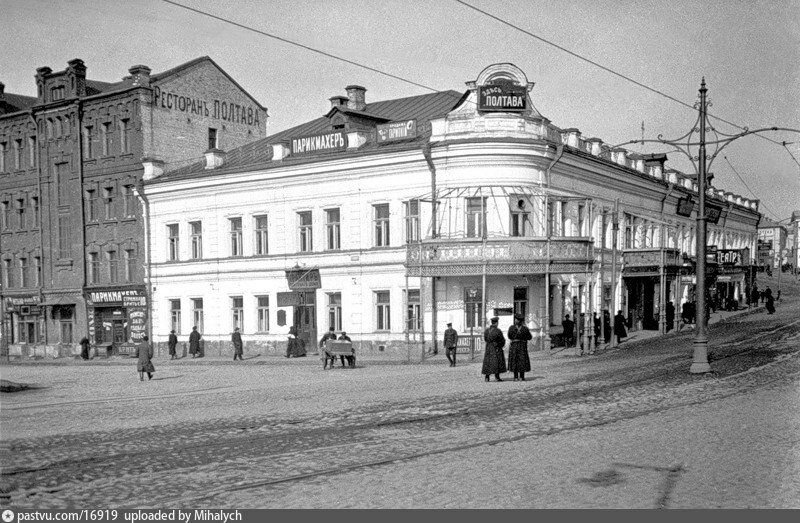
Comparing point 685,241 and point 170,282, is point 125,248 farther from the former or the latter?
point 685,241

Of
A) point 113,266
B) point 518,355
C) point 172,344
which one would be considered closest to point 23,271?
point 113,266

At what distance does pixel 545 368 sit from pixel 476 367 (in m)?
2.41

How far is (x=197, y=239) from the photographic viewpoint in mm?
37812

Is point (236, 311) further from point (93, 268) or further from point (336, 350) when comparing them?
point (336, 350)

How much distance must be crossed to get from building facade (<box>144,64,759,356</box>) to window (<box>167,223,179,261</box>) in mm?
137

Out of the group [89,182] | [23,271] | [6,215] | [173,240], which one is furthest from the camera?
[6,215]

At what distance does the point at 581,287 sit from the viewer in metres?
33.9

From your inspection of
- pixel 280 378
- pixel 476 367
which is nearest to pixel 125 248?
pixel 280 378

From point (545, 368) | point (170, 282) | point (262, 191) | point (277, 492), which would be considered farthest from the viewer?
point (170, 282)

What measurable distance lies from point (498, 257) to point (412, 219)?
4.54 meters

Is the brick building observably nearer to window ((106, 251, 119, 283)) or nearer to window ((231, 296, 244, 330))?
window ((106, 251, 119, 283))

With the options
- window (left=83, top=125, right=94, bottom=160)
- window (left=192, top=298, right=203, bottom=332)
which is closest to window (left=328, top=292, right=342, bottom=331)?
window (left=192, top=298, right=203, bottom=332)

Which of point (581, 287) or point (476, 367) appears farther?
point (581, 287)

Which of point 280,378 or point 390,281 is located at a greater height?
point 390,281
